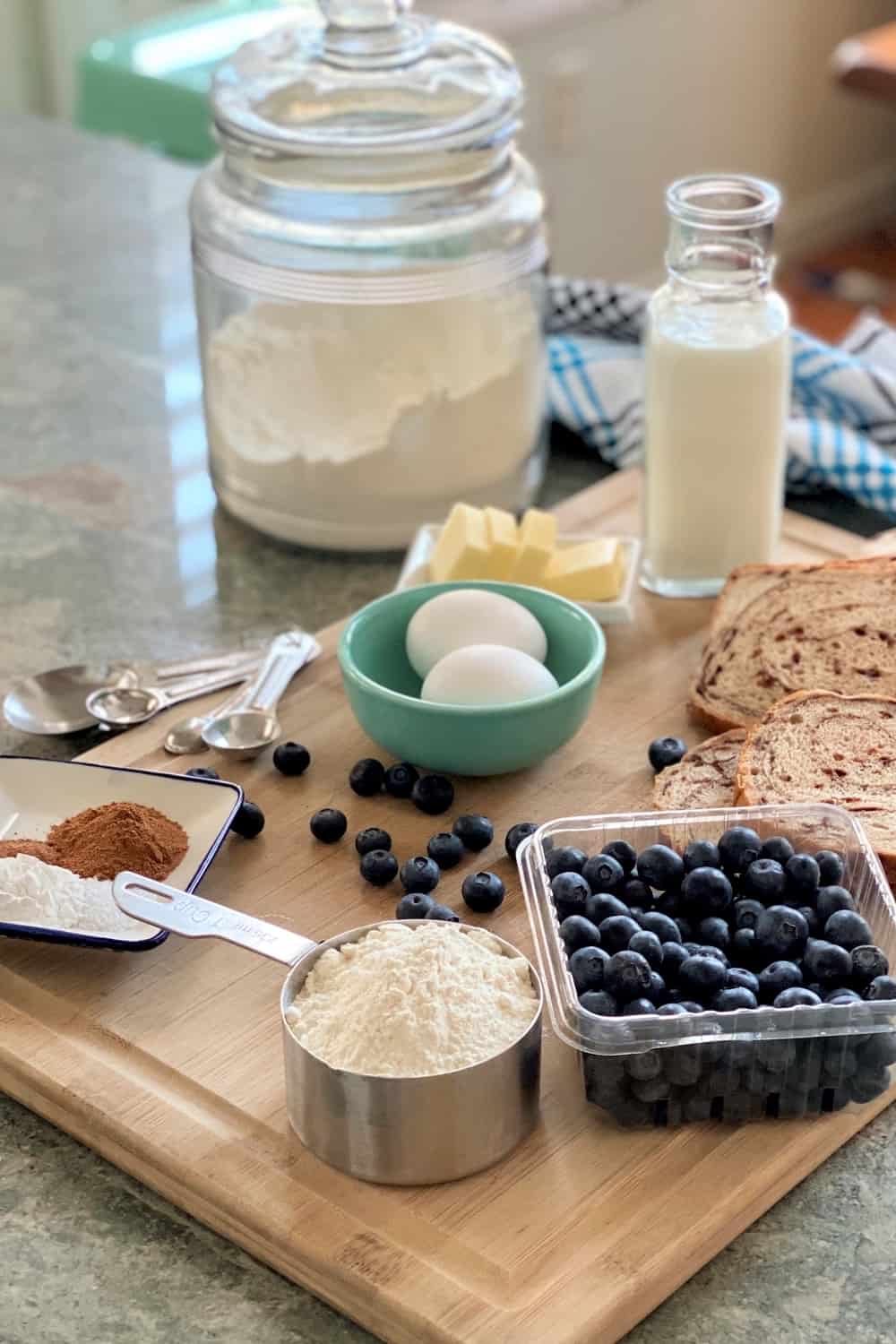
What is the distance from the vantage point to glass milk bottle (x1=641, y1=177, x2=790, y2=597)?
1528mm

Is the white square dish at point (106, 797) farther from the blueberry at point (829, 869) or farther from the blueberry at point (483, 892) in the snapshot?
the blueberry at point (829, 869)

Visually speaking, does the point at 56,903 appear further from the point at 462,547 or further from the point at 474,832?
the point at 462,547

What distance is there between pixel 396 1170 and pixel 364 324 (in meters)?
0.83

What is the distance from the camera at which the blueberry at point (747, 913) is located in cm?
108

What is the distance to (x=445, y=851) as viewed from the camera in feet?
4.20

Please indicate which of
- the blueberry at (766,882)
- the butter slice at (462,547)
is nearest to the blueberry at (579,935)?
the blueberry at (766,882)

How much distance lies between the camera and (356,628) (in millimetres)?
1438

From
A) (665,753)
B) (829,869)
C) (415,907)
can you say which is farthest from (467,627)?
(829,869)

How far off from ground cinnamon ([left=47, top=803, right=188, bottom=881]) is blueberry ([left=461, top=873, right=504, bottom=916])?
21 cm

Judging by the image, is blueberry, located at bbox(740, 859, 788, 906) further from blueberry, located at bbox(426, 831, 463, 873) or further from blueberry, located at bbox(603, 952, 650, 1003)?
blueberry, located at bbox(426, 831, 463, 873)

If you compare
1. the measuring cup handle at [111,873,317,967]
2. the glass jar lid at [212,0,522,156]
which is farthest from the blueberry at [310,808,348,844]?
the glass jar lid at [212,0,522,156]

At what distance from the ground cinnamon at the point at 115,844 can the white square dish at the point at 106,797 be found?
15 mm

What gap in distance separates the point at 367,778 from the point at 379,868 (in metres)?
0.12

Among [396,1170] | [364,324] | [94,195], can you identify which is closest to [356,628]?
[364,324]
